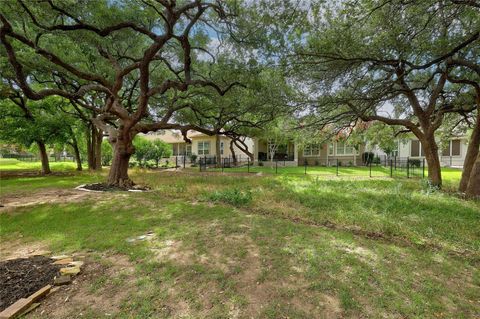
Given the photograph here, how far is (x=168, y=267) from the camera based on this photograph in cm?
352

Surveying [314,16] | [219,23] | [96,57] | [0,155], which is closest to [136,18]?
[219,23]

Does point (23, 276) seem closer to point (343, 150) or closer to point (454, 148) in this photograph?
point (343, 150)

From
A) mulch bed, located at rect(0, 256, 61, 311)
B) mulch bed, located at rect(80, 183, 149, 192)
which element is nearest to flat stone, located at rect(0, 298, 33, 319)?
mulch bed, located at rect(0, 256, 61, 311)

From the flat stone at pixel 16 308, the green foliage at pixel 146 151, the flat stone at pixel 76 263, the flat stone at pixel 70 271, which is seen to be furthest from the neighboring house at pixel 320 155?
the flat stone at pixel 16 308

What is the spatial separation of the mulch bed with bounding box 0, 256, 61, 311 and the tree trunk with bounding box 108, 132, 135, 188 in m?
7.38

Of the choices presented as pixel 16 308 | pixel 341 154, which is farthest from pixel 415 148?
pixel 16 308

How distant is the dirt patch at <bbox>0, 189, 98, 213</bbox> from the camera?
7.73 m

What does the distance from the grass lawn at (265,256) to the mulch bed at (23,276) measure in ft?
1.17

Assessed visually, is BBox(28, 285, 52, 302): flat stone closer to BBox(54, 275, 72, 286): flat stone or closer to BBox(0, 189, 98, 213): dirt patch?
BBox(54, 275, 72, 286): flat stone

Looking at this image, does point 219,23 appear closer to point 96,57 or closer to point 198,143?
point 96,57

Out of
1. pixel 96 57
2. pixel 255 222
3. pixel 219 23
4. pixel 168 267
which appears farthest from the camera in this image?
pixel 96 57

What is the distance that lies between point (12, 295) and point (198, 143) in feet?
97.0

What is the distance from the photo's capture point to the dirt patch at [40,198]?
7.73 m

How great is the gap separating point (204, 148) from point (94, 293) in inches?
1144
